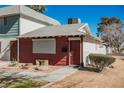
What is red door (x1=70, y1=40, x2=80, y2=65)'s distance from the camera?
53.8 ft

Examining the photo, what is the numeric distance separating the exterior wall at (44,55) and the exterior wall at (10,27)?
5.65 ft

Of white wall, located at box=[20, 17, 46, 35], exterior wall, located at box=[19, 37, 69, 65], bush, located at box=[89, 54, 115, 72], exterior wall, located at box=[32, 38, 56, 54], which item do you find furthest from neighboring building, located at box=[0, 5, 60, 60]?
bush, located at box=[89, 54, 115, 72]

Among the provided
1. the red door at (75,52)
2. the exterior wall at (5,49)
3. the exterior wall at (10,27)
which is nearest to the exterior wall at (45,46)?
the red door at (75,52)

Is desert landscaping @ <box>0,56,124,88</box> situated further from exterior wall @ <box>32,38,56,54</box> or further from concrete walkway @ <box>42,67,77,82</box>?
exterior wall @ <box>32,38,56,54</box>

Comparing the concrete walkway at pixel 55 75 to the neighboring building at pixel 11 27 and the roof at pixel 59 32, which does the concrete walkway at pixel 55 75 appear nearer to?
the roof at pixel 59 32

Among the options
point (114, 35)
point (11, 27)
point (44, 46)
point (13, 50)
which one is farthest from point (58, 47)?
point (114, 35)

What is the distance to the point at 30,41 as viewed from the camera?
19047mm

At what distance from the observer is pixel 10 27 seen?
21.3m

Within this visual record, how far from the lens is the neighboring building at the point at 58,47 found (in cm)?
1634

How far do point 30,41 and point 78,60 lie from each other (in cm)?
551
